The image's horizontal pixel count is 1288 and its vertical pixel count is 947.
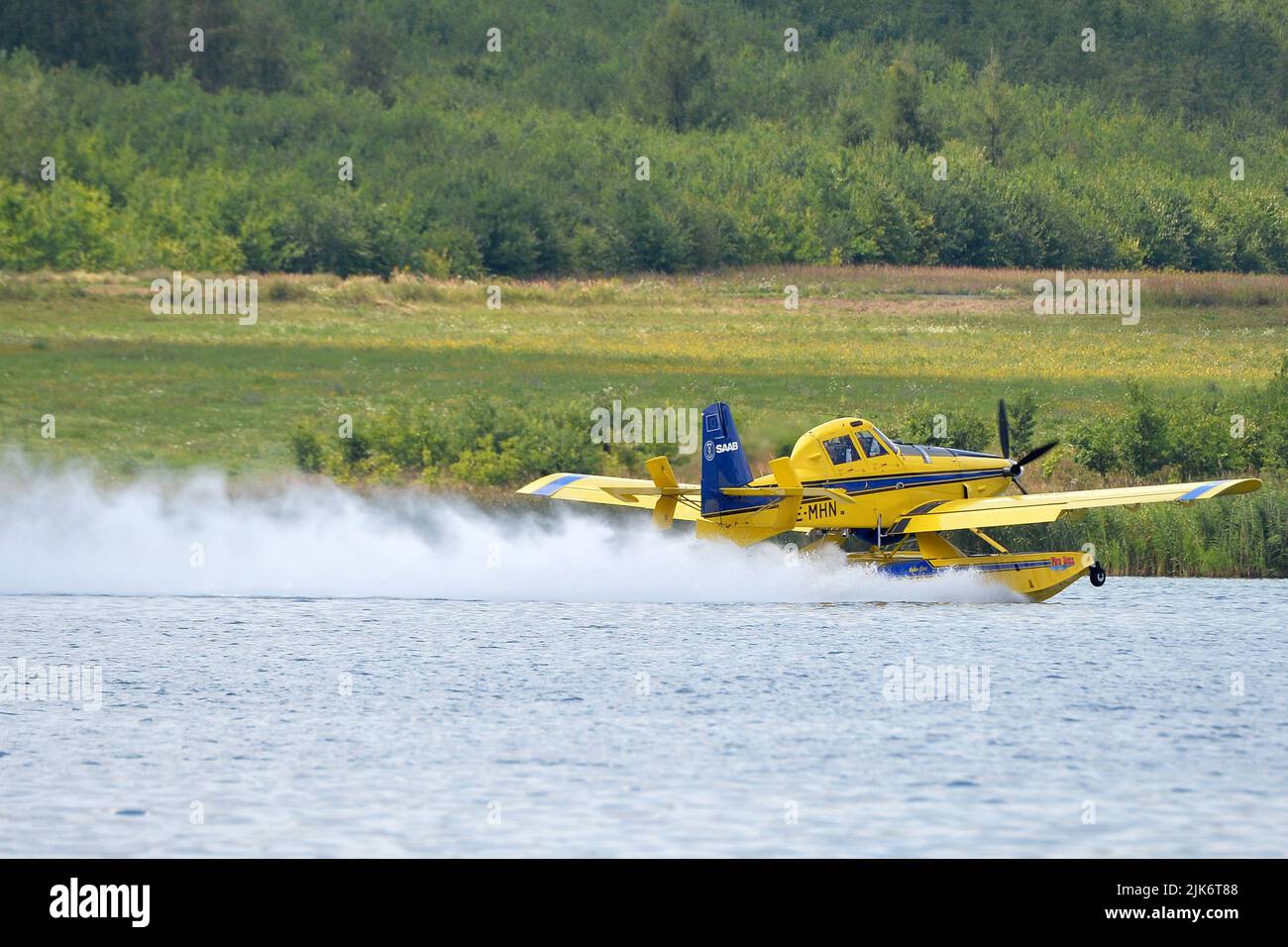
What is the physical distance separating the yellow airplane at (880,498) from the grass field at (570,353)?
465 inches

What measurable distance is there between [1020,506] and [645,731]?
11251mm

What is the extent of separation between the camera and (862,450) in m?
28.5

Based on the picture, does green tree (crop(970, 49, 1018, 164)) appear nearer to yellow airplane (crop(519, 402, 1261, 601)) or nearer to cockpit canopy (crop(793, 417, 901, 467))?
yellow airplane (crop(519, 402, 1261, 601))

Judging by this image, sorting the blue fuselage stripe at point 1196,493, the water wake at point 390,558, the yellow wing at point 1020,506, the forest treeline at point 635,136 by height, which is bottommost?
the water wake at point 390,558

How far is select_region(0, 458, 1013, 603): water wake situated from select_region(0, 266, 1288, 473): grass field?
726 cm

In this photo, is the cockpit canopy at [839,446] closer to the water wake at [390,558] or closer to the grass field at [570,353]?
the water wake at [390,558]

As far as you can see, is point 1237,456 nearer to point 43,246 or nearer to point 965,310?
point 965,310

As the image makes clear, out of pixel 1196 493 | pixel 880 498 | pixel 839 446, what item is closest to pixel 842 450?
pixel 839 446

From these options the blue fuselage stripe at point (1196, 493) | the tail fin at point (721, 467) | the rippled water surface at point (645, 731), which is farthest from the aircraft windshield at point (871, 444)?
the blue fuselage stripe at point (1196, 493)

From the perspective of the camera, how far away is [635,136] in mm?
95750

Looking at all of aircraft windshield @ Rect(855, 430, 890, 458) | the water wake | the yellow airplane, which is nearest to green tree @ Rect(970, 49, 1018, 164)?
the water wake

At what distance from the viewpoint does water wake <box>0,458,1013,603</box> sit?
30.2m

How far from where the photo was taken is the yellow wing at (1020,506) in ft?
91.0
